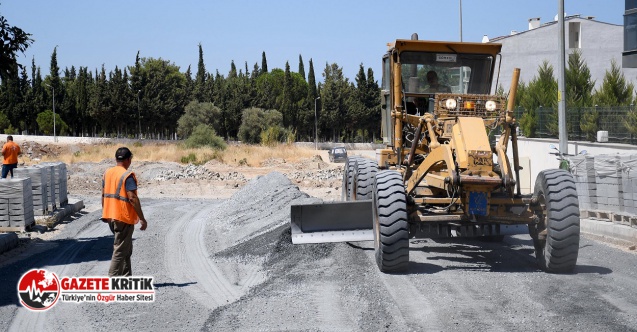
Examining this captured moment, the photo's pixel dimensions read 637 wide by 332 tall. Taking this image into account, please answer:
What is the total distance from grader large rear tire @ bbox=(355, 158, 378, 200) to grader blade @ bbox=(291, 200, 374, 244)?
1335 mm

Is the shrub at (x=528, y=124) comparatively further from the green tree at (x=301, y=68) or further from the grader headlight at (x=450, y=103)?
the green tree at (x=301, y=68)

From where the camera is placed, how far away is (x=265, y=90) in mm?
96312

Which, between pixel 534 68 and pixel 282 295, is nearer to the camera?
pixel 282 295

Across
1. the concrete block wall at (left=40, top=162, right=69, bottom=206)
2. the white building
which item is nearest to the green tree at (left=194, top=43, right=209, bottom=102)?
the white building

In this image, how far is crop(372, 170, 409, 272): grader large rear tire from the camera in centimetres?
1005

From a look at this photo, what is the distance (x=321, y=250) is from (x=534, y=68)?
4198cm

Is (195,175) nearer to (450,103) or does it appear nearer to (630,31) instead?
(630,31)

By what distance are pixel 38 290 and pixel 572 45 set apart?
44740 millimetres

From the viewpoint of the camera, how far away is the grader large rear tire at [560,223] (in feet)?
32.7

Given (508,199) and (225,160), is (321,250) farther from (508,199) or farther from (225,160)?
(225,160)

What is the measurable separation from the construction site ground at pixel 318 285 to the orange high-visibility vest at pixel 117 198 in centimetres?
107

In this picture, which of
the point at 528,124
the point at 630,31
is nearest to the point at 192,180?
the point at 528,124

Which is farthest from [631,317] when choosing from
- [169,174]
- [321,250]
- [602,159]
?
[169,174]

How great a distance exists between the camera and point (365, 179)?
13383 mm
